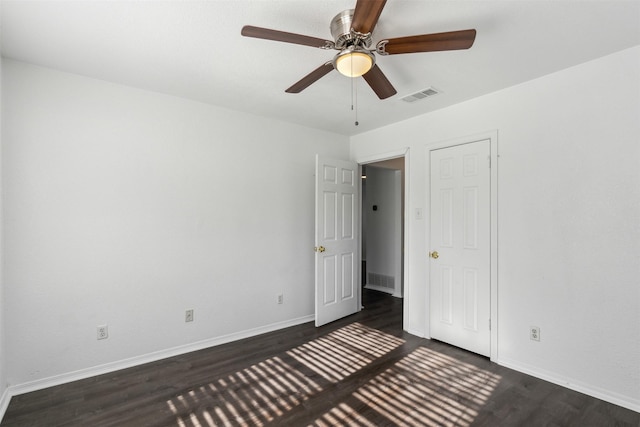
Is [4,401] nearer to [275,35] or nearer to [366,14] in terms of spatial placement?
[275,35]

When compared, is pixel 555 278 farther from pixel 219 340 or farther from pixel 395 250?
pixel 219 340

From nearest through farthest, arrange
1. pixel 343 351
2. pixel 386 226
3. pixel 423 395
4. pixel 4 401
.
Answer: pixel 4 401
pixel 423 395
pixel 343 351
pixel 386 226

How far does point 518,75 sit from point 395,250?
337 cm

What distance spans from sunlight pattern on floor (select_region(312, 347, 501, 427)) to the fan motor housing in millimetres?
2446

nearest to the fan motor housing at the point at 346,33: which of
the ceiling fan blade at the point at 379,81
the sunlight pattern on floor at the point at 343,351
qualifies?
the ceiling fan blade at the point at 379,81

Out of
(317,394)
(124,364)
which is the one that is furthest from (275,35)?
(124,364)

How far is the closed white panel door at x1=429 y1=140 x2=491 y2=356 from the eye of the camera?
3.03 meters

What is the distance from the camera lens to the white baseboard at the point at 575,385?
2.19m

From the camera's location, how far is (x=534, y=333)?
8.73ft

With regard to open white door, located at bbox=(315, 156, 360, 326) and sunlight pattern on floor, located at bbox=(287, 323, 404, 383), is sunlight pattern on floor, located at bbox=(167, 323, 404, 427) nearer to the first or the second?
sunlight pattern on floor, located at bbox=(287, 323, 404, 383)

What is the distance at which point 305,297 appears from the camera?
4.06m

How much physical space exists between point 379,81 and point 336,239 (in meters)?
2.37

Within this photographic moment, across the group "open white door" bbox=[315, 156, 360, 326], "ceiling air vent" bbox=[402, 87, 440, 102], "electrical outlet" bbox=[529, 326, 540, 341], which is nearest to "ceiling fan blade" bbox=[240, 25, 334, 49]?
"ceiling air vent" bbox=[402, 87, 440, 102]

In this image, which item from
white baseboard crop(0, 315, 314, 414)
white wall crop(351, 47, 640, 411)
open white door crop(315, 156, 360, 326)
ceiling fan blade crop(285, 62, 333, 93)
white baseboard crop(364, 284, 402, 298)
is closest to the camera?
ceiling fan blade crop(285, 62, 333, 93)
